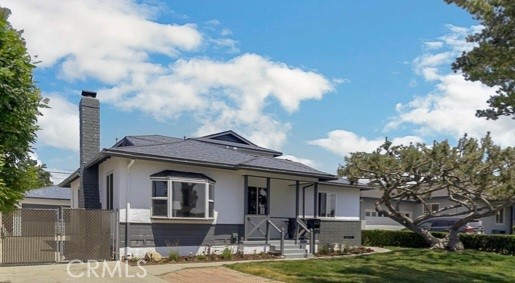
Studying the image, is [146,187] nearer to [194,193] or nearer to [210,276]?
[194,193]

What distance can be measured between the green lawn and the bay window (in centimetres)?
286

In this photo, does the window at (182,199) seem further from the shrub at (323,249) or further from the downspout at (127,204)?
the shrub at (323,249)

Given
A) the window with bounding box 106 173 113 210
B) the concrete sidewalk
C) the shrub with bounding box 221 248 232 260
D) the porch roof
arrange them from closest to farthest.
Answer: the concrete sidewalk
the porch roof
the shrub with bounding box 221 248 232 260
the window with bounding box 106 173 113 210

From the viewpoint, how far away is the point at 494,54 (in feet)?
33.0

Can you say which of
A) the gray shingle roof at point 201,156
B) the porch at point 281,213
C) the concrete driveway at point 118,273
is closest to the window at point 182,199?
the gray shingle roof at point 201,156

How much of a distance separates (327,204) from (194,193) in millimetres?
7872

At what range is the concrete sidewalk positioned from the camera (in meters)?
A: 11.1

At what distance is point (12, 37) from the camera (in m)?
8.14

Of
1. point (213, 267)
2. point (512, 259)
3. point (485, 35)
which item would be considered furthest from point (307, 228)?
point (485, 35)

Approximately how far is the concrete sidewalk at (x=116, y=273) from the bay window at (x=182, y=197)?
225cm

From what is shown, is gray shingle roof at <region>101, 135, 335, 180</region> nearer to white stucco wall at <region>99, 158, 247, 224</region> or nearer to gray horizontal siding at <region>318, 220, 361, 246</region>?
white stucco wall at <region>99, 158, 247, 224</region>

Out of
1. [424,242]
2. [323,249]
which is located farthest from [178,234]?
[424,242]

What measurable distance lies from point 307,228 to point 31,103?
1279 cm

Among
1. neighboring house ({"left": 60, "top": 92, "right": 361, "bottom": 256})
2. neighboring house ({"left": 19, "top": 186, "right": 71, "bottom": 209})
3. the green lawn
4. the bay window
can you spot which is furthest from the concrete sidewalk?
neighboring house ({"left": 19, "top": 186, "right": 71, "bottom": 209})
